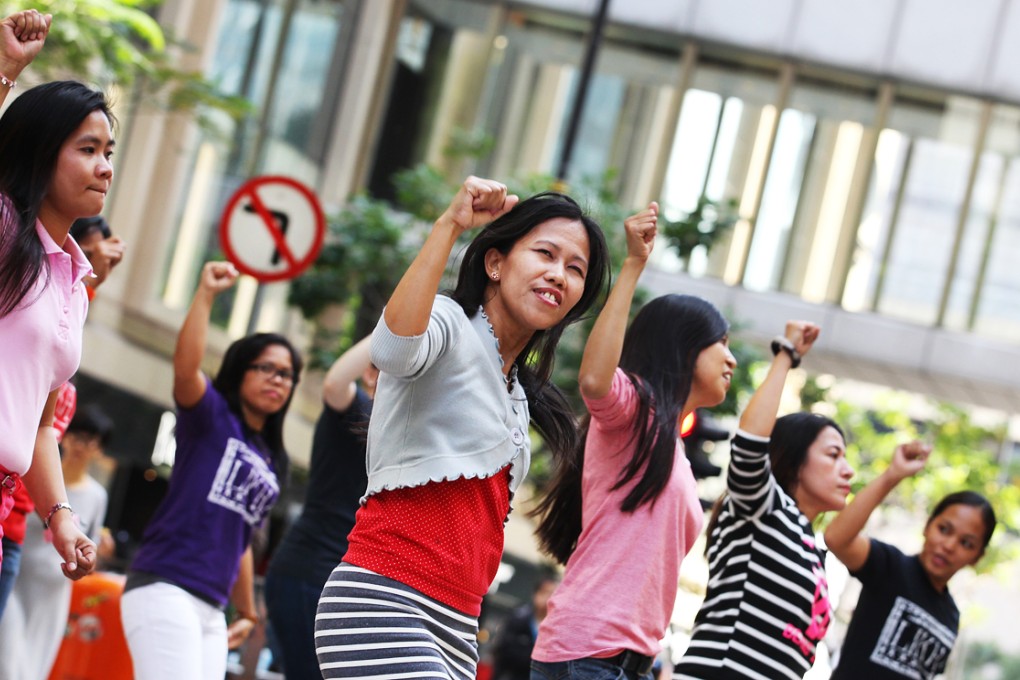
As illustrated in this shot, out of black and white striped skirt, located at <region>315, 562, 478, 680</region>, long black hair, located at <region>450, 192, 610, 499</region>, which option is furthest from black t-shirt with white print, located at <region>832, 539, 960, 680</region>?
black and white striped skirt, located at <region>315, 562, 478, 680</region>

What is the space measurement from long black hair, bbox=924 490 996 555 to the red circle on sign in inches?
177

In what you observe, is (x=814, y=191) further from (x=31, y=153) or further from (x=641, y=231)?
(x=31, y=153)

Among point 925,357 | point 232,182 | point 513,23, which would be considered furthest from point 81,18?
point 925,357

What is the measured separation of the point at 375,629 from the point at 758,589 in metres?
1.98

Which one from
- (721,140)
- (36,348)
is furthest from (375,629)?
(721,140)

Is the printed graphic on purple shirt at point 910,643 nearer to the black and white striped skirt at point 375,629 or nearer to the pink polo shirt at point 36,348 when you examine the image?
the black and white striped skirt at point 375,629

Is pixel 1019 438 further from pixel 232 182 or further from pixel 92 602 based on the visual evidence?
pixel 92 602

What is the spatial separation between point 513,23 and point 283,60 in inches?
170

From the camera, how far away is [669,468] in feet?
15.3

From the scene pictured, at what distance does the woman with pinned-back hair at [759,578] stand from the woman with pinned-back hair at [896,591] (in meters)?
0.76

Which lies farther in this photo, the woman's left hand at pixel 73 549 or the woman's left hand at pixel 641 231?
the woman's left hand at pixel 641 231

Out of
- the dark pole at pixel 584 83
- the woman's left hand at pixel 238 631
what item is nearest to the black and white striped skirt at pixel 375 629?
the woman's left hand at pixel 238 631

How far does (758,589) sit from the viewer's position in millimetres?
5027

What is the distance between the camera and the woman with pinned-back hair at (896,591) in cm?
598
